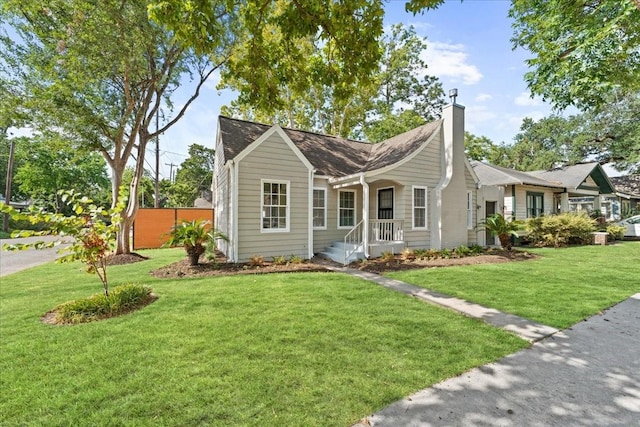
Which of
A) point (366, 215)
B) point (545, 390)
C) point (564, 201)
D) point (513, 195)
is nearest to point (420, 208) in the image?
point (366, 215)

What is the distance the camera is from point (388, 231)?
435 inches

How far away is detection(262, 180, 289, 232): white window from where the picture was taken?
9.73 m

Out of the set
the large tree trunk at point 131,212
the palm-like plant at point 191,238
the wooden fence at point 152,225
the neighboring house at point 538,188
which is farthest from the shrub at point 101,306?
the neighboring house at point 538,188

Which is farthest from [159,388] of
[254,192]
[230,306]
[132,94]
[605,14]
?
[132,94]

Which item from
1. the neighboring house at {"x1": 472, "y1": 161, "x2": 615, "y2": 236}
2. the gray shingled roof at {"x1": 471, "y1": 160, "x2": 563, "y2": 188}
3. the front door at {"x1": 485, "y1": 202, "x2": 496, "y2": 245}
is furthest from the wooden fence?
the gray shingled roof at {"x1": 471, "y1": 160, "x2": 563, "y2": 188}

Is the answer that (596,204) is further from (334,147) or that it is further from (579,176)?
(334,147)

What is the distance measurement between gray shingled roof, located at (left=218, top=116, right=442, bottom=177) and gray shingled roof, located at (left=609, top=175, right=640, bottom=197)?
26.7 m

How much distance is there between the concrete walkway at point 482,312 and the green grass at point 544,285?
0.82 feet

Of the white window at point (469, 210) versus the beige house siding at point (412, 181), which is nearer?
the beige house siding at point (412, 181)

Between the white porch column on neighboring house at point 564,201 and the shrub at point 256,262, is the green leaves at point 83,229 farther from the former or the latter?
the white porch column on neighboring house at point 564,201

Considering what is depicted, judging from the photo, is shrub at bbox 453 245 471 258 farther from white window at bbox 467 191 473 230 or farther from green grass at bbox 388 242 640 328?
white window at bbox 467 191 473 230

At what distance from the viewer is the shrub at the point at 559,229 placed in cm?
1422

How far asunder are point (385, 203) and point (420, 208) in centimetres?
136

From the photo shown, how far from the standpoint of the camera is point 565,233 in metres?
14.2
